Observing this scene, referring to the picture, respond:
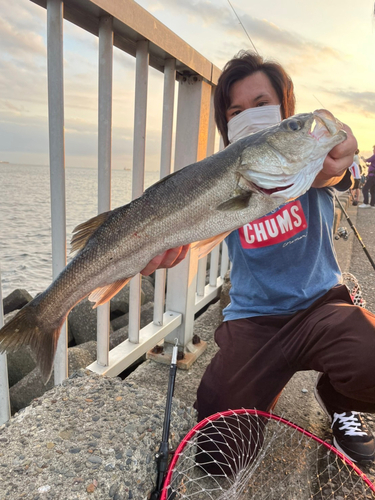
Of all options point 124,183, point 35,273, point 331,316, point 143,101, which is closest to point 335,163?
point 331,316

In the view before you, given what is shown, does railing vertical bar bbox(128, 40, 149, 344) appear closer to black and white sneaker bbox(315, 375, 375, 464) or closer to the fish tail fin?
the fish tail fin

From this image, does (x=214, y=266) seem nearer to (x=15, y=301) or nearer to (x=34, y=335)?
(x=15, y=301)

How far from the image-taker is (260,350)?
252cm

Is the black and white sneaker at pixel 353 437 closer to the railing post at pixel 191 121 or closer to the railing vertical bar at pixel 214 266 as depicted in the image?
the railing post at pixel 191 121

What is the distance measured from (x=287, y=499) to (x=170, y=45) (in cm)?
310

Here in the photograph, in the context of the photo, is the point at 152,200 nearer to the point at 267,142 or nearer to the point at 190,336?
the point at 267,142

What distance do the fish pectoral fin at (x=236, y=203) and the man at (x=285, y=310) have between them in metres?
0.53

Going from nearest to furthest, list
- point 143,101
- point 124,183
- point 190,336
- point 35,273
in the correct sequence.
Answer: point 143,101 < point 190,336 < point 124,183 < point 35,273

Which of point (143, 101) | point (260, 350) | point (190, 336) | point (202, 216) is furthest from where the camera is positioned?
point (190, 336)

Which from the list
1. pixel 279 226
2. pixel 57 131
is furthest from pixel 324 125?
pixel 57 131

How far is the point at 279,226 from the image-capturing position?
9.21 ft

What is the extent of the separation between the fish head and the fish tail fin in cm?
127

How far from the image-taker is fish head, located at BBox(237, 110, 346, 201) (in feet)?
6.27

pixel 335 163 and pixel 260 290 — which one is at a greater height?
pixel 335 163
